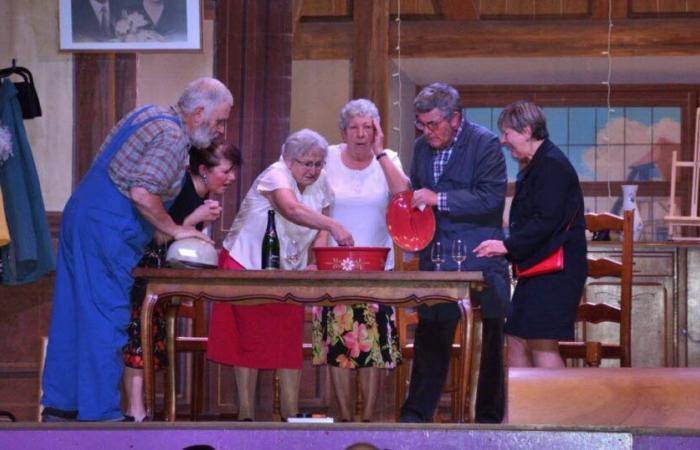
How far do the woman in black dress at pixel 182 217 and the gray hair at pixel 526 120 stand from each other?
3.02ft

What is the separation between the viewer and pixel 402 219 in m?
4.19

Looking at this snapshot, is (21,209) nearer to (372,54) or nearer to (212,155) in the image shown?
(212,155)

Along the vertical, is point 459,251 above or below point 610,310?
above

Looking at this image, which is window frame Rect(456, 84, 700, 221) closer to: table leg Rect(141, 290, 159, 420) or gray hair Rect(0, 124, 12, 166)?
gray hair Rect(0, 124, 12, 166)

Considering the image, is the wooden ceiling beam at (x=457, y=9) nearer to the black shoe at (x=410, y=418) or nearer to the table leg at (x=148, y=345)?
the black shoe at (x=410, y=418)

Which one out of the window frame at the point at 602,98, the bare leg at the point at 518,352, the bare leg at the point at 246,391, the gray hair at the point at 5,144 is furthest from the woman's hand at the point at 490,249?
the window frame at the point at 602,98

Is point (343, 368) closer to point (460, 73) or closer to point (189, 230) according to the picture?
point (189, 230)

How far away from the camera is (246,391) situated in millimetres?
4422

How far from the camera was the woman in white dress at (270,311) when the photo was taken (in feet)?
14.3

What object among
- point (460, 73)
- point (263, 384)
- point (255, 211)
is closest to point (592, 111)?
point (460, 73)

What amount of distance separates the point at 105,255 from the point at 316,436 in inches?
70.5

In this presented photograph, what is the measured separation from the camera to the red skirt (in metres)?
4.41

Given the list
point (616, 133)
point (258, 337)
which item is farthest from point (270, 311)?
point (616, 133)

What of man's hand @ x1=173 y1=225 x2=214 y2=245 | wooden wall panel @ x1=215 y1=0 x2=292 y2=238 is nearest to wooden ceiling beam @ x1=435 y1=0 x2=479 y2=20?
wooden wall panel @ x1=215 y1=0 x2=292 y2=238
